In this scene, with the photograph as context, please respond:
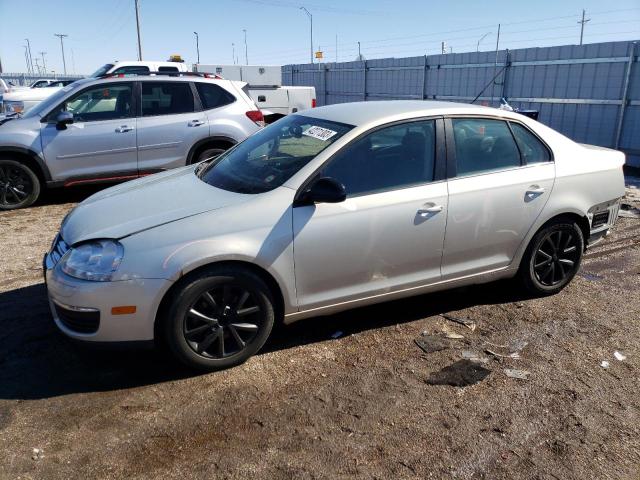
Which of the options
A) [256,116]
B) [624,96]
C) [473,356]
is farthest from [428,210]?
[624,96]

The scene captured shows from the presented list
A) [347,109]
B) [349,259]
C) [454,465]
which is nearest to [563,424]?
[454,465]

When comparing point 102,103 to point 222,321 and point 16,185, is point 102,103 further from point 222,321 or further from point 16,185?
point 222,321

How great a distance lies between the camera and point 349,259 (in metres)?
3.61

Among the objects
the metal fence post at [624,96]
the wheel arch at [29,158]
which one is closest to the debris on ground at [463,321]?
the wheel arch at [29,158]

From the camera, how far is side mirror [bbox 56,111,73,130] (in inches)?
283

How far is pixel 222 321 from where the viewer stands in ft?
11.1

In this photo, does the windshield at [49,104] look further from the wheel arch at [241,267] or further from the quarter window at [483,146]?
the quarter window at [483,146]

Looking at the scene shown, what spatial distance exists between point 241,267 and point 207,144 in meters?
5.22

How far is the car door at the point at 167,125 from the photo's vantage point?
7.77m

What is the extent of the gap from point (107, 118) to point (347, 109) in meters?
4.74

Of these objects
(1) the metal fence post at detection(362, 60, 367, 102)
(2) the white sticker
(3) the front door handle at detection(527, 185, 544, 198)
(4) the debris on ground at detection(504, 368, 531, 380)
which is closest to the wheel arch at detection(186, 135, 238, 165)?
(2) the white sticker

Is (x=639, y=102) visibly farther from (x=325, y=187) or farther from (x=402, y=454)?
(x=402, y=454)

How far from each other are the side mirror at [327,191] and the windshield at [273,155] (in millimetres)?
247

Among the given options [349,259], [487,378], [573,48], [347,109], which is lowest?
[487,378]
